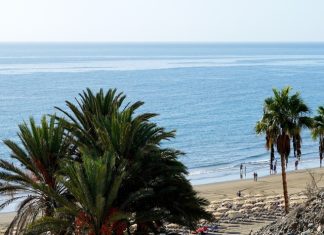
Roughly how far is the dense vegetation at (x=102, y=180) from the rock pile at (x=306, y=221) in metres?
3.34

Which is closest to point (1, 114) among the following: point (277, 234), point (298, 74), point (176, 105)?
point (176, 105)

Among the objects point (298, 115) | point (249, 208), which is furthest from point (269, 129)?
point (249, 208)

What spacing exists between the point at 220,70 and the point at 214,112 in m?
84.5

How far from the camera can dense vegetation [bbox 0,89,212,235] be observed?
1670cm

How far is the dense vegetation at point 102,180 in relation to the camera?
54.8 feet

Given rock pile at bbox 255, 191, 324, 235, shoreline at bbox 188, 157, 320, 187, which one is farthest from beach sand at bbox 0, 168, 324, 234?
rock pile at bbox 255, 191, 324, 235

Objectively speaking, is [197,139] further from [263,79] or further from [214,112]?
[263,79]

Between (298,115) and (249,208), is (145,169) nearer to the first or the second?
(298,115)

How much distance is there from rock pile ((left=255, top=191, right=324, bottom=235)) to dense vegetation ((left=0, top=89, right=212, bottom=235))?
11.0 feet

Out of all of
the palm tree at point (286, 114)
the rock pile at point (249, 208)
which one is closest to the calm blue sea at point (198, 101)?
the rock pile at point (249, 208)

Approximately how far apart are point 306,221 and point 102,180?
537 cm

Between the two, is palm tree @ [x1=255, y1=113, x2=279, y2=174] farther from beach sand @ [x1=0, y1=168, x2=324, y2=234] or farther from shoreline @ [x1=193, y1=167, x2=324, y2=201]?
shoreline @ [x1=193, y1=167, x2=324, y2=201]

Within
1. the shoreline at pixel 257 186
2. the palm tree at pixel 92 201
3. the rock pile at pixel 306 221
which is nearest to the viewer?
the rock pile at pixel 306 221

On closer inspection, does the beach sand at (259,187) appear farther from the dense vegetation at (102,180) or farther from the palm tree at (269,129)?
the dense vegetation at (102,180)
